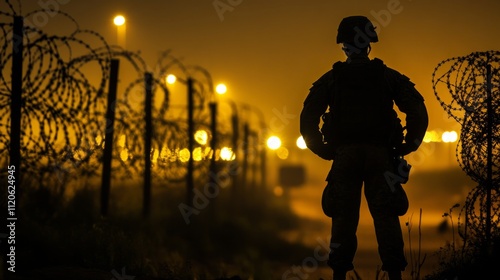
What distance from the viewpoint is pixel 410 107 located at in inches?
354

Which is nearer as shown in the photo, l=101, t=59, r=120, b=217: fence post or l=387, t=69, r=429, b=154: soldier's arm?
l=387, t=69, r=429, b=154: soldier's arm

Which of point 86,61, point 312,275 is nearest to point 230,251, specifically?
point 312,275

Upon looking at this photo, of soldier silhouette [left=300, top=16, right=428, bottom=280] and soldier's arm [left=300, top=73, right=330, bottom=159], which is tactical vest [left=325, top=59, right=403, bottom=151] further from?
soldier's arm [left=300, top=73, right=330, bottom=159]

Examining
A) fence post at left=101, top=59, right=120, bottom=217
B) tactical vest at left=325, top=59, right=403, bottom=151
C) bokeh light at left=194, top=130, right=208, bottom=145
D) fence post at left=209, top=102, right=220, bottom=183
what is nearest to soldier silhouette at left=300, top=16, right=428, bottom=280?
tactical vest at left=325, top=59, right=403, bottom=151

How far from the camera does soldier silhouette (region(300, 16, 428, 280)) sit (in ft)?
29.2

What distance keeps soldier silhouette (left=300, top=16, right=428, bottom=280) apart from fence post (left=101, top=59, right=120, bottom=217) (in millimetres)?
8165

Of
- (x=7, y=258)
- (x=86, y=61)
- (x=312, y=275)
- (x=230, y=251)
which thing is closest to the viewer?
(x=7, y=258)

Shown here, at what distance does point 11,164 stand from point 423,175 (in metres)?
69.8

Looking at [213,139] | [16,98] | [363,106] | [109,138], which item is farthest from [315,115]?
[213,139]

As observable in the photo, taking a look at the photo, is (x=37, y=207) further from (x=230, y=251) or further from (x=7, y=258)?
(x=7, y=258)

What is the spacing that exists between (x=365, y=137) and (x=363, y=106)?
27cm

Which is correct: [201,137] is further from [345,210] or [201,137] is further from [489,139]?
[345,210]

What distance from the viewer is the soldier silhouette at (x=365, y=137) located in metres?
8.89

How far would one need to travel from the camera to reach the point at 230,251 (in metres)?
19.9
